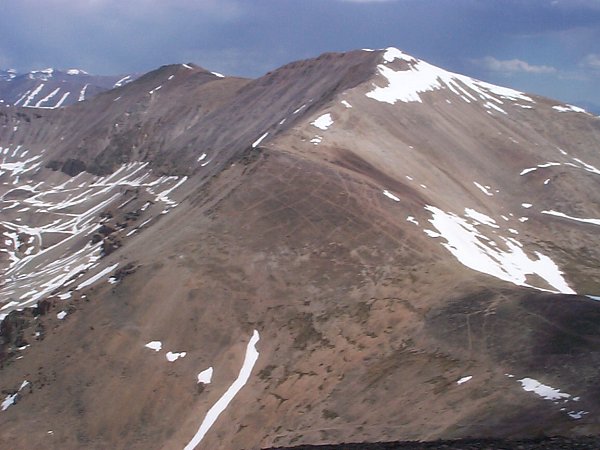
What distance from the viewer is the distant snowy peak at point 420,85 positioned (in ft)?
413

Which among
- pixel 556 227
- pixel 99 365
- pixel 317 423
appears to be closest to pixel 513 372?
pixel 317 423

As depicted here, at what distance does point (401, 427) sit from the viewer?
123 feet

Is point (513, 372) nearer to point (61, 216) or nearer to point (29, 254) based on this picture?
point (29, 254)

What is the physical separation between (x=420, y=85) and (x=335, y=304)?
8408 centimetres

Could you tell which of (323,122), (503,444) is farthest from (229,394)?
(323,122)

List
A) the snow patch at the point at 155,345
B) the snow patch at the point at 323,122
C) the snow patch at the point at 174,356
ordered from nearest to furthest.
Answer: the snow patch at the point at 174,356, the snow patch at the point at 155,345, the snow patch at the point at 323,122

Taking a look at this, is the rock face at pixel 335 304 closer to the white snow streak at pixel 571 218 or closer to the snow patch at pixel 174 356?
the snow patch at pixel 174 356

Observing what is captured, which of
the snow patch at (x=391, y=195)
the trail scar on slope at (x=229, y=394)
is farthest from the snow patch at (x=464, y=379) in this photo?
A: the snow patch at (x=391, y=195)

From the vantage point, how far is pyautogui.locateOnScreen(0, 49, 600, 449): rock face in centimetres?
4209

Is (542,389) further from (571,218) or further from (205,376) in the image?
(571,218)

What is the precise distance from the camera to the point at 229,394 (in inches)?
2156

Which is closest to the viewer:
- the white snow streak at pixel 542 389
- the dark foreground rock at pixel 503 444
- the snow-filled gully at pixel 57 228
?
the dark foreground rock at pixel 503 444

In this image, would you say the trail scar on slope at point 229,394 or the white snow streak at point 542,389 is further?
the trail scar on slope at point 229,394

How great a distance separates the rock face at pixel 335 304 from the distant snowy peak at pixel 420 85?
7.84 feet
